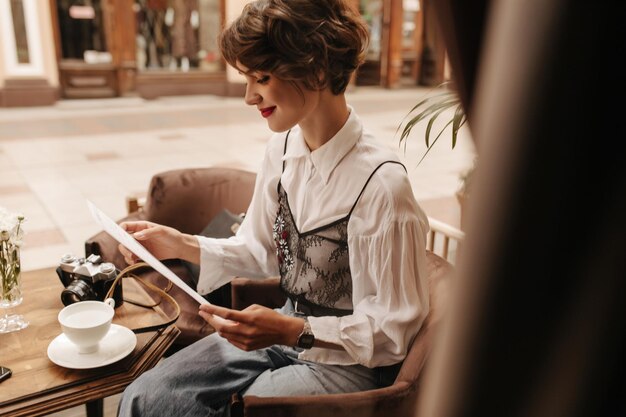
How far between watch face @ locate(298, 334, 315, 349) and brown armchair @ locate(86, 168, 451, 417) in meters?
0.13

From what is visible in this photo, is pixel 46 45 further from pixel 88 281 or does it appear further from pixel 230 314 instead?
pixel 230 314

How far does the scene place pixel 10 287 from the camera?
5.34 ft

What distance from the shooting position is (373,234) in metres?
1.31

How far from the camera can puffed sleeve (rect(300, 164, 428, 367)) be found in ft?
4.20

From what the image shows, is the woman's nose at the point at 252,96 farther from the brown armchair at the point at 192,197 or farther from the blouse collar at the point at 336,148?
the brown armchair at the point at 192,197

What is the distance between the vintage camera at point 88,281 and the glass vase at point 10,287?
0.13m

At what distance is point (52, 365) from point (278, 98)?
0.88 metres

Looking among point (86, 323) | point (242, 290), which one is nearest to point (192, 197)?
point (242, 290)

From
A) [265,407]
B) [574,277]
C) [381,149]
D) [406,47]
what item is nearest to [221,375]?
[265,407]

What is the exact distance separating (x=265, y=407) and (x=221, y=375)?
237mm

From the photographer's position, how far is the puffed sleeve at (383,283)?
4.20 feet

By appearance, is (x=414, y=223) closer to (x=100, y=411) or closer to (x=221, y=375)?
(x=221, y=375)

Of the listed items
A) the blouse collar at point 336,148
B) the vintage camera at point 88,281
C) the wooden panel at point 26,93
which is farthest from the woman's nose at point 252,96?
the wooden panel at point 26,93

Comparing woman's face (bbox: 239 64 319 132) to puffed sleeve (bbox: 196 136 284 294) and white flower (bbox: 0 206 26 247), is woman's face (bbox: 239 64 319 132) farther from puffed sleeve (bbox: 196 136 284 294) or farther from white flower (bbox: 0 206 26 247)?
white flower (bbox: 0 206 26 247)
